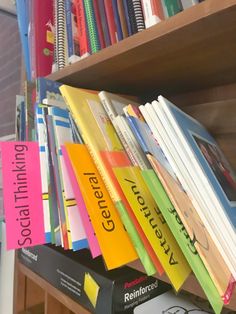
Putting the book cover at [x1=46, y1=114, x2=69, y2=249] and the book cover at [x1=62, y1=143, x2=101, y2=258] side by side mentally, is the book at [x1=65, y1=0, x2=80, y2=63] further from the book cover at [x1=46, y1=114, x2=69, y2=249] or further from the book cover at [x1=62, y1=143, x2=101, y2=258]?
the book cover at [x1=62, y1=143, x2=101, y2=258]

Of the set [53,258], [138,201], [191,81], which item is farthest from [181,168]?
[53,258]

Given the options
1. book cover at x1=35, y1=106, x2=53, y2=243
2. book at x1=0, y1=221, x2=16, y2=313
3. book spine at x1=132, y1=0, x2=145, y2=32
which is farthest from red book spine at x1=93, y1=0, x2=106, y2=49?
book at x1=0, y1=221, x2=16, y2=313

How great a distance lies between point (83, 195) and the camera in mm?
422

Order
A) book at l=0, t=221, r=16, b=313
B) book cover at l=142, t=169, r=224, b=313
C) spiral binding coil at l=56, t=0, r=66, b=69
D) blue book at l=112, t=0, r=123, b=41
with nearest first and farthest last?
1. book cover at l=142, t=169, r=224, b=313
2. blue book at l=112, t=0, r=123, b=41
3. spiral binding coil at l=56, t=0, r=66, b=69
4. book at l=0, t=221, r=16, b=313

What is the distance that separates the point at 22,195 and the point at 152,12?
Answer: 0.41m

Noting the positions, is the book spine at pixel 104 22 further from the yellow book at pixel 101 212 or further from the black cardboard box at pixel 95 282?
the black cardboard box at pixel 95 282

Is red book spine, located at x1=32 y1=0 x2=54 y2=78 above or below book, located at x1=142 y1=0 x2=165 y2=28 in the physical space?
above

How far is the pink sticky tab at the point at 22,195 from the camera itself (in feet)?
1.63

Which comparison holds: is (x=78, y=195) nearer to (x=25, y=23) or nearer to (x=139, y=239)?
(x=139, y=239)

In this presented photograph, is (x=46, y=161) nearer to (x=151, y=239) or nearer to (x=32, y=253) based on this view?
(x=151, y=239)

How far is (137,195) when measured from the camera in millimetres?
410

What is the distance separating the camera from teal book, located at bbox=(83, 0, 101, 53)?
625 millimetres

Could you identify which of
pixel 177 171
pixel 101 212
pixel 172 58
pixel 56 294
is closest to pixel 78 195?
pixel 101 212

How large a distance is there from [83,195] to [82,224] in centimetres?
8
